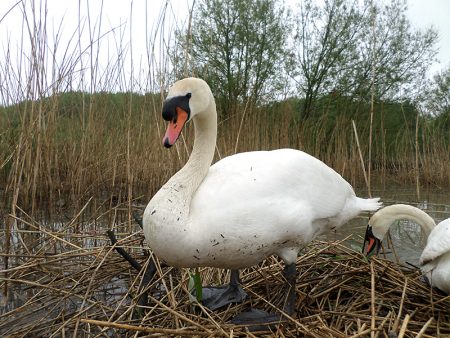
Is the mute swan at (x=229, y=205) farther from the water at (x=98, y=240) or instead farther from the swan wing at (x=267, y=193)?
the water at (x=98, y=240)

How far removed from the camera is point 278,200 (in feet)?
6.93

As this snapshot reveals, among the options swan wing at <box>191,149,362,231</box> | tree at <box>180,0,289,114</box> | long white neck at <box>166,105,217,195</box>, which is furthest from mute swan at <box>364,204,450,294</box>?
tree at <box>180,0,289,114</box>

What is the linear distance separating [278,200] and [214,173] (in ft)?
1.28

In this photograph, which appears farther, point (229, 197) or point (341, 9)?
point (341, 9)

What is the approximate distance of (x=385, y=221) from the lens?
3.04 metres

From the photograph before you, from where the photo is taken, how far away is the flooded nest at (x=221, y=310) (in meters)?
2.04

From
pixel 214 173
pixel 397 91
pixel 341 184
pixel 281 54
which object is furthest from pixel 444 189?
pixel 214 173

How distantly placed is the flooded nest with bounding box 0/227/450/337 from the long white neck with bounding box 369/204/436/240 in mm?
235

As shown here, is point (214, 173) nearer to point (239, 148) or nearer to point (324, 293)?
point (324, 293)

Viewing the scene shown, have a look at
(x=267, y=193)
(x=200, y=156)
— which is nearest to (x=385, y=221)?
(x=267, y=193)

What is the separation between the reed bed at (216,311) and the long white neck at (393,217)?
0.26 m

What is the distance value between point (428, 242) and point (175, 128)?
1646 millimetres

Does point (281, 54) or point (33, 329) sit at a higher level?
point (281, 54)

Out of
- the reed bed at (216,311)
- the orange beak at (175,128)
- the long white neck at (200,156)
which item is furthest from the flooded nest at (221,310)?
the orange beak at (175,128)
